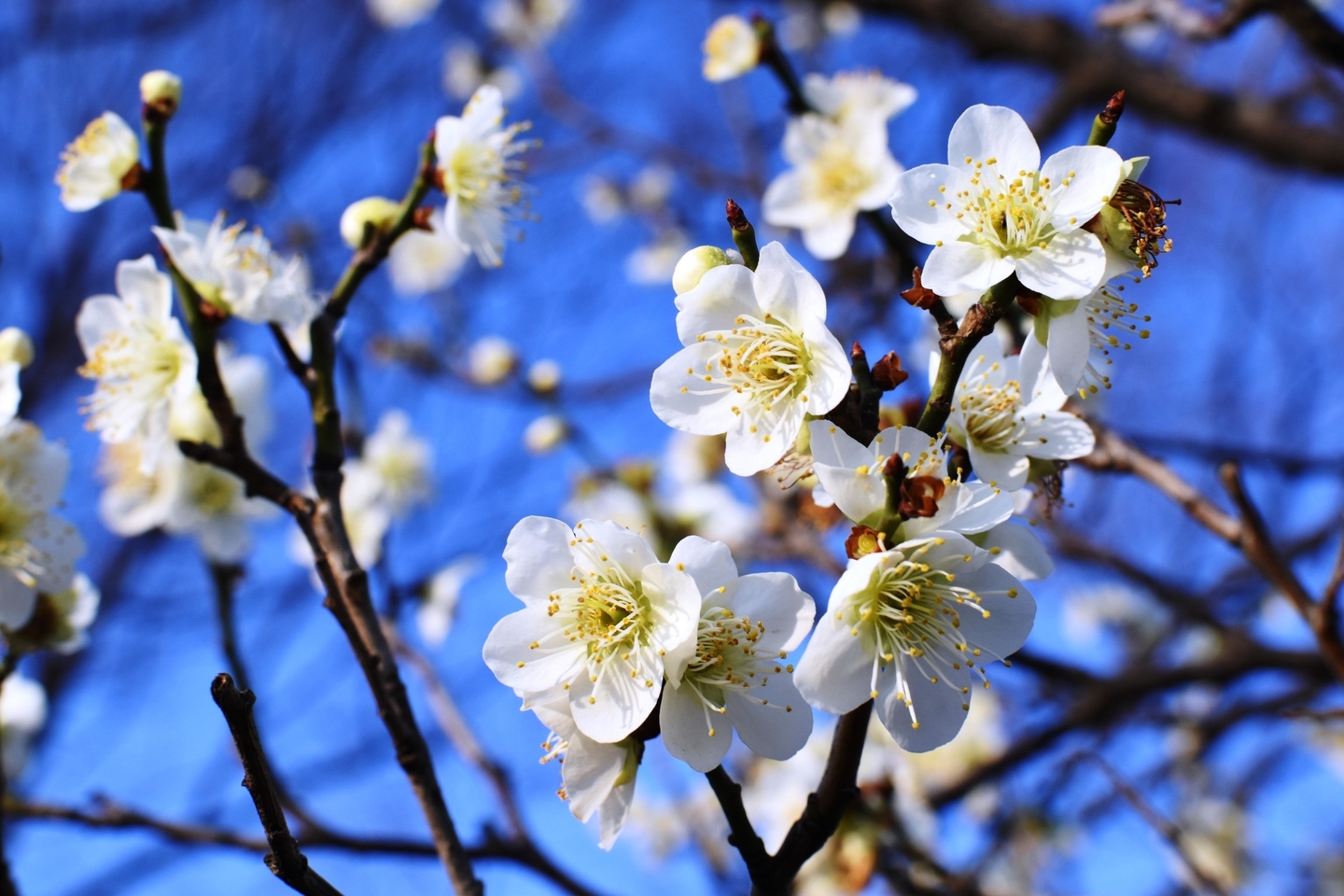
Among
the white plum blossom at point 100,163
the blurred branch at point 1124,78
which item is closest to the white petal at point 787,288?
the white plum blossom at point 100,163

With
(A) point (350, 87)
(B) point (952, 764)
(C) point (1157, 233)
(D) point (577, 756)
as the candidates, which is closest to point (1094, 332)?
(C) point (1157, 233)

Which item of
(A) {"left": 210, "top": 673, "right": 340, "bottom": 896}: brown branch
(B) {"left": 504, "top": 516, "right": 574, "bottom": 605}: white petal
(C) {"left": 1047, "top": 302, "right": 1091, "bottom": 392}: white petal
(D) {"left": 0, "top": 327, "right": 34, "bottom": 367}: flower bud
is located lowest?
(C) {"left": 1047, "top": 302, "right": 1091, "bottom": 392}: white petal

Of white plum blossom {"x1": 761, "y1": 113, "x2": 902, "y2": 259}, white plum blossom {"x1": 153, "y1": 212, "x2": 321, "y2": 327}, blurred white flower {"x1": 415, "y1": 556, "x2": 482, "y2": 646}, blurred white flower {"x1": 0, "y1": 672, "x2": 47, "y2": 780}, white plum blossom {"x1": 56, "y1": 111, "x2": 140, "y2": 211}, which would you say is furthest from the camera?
blurred white flower {"x1": 415, "y1": 556, "x2": 482, "y2": 646}

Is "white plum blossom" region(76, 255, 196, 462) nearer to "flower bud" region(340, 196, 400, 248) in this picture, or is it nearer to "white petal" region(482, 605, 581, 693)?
"flower bud" region(340, 196, 400, 248)

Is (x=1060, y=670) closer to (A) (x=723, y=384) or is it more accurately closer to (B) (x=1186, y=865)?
(B) (x=1186, y=865)

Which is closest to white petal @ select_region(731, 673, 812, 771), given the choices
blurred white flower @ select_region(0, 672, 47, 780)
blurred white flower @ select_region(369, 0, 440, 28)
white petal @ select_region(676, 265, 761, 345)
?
white petal @ select_region(676, 265, 761, 345)

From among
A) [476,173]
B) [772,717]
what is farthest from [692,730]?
[476,173]
